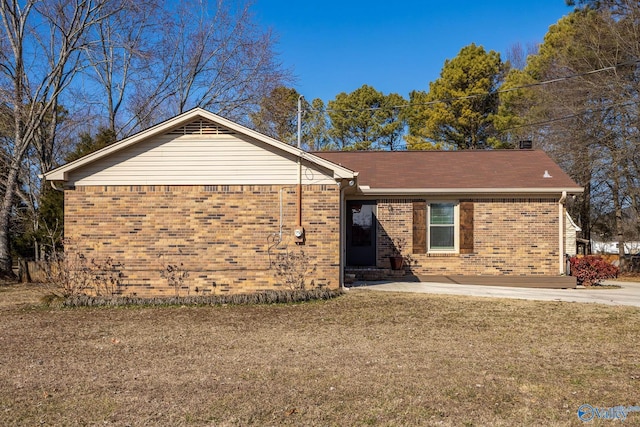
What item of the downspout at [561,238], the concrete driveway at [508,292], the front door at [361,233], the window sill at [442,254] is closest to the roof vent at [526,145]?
the downspout at [561,238]

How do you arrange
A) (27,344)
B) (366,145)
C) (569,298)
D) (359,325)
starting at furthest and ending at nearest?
1. (366,145)
2. (569,298)
3. (359,325)
4. (27,344)

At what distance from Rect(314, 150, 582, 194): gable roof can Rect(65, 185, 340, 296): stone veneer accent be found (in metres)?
3.61

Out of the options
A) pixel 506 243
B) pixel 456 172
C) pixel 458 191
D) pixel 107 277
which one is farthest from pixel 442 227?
pixel 107 277

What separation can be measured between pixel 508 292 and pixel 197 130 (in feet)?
25.2

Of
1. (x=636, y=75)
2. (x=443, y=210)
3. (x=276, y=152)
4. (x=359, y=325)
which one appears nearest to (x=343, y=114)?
(x=636, y=75)

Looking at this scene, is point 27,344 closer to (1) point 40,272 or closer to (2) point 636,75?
(1) point 40,272

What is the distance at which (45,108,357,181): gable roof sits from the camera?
11.0 meters

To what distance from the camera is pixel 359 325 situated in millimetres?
8406

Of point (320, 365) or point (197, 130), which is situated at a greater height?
point (197, 130)

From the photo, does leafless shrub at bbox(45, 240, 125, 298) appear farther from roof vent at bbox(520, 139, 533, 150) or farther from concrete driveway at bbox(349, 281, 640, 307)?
roof vent at bbox(520, 139, 533, 150)

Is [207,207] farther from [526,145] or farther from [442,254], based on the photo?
[526,145]

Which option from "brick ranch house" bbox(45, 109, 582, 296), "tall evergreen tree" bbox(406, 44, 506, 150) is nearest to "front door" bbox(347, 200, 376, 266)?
"brick ranch house" bbox(45, 109, 582, 296)

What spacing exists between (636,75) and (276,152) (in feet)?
59.2

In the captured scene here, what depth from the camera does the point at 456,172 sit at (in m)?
15.8
